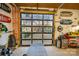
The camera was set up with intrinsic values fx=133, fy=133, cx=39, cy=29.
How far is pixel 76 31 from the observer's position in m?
6.75

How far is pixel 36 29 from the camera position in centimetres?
591

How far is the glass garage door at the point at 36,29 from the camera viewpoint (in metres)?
5.40

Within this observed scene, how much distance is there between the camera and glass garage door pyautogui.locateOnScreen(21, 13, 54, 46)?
540cm

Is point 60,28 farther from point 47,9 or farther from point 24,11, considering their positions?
point 24,11

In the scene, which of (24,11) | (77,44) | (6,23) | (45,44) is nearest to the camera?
(6,23)

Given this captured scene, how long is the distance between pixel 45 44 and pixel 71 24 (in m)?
2.01

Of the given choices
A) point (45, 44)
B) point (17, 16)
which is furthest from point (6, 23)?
point (45, 44)

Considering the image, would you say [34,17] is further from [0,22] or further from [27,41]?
[0,22]

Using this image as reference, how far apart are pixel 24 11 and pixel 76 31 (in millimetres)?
2985

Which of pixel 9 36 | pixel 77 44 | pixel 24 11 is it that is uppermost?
pixel 24 11

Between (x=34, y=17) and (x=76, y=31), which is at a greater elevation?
(x=34, y=17)

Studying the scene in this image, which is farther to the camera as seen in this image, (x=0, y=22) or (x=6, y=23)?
(x=6, y=23)

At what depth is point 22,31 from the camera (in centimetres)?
525

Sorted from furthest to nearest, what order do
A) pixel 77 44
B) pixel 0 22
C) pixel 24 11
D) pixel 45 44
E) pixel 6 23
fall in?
1. pixel 77 44
2. pixel 45 44
3. pixel 24 11
4. pixel 6 23
5. pixel 0 22
